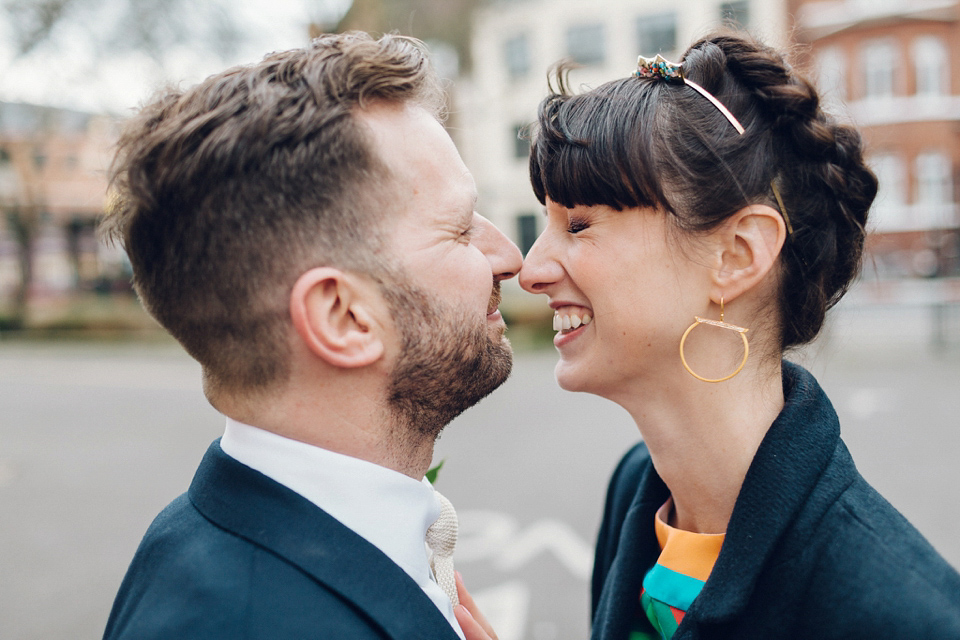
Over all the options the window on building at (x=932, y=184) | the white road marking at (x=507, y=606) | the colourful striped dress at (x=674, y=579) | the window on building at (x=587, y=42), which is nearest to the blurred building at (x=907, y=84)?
the window on building at (x=932, y=184)

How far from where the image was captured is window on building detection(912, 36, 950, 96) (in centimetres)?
2509

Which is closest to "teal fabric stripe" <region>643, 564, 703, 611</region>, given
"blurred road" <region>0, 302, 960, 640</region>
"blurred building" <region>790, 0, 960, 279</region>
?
"blurred road" <region>0, 302, 960, 640</region>

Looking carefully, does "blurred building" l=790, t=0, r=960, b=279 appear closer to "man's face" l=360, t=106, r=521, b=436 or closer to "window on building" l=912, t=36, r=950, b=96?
"window on building" l=912, t=36, r=950, b=96

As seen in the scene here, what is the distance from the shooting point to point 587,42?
26969 mm

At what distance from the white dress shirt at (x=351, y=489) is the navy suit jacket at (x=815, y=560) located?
0.61m

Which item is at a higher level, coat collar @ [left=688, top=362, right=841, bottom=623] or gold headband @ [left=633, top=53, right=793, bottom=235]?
gold headband @ [left=633, top=53, right=793, bottom=235]

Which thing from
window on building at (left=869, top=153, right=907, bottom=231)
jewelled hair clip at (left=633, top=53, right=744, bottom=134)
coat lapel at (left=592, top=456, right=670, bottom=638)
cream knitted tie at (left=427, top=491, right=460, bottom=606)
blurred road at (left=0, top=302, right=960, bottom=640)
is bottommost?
window on building at (left=869, top=153, right=907, bottom=231)

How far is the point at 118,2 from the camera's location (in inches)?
647

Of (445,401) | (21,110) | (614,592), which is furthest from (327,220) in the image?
(21,110)

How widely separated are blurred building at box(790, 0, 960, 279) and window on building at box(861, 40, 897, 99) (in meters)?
0.03

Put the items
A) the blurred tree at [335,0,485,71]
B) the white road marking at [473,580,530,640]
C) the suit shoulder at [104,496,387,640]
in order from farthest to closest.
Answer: the blurred tree at [335,0,485,71] < the white road marking at [473,580,530,640] < the suit shoulder at [104,496,387,640]

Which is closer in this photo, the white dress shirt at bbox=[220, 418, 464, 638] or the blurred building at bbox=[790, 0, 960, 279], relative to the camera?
the white dress shirt at bbox=[220, 418, 464, 638]

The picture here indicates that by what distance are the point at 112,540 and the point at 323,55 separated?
516 centimetres

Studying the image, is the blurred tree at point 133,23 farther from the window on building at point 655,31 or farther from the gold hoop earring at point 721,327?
the window on building at point 655,31
